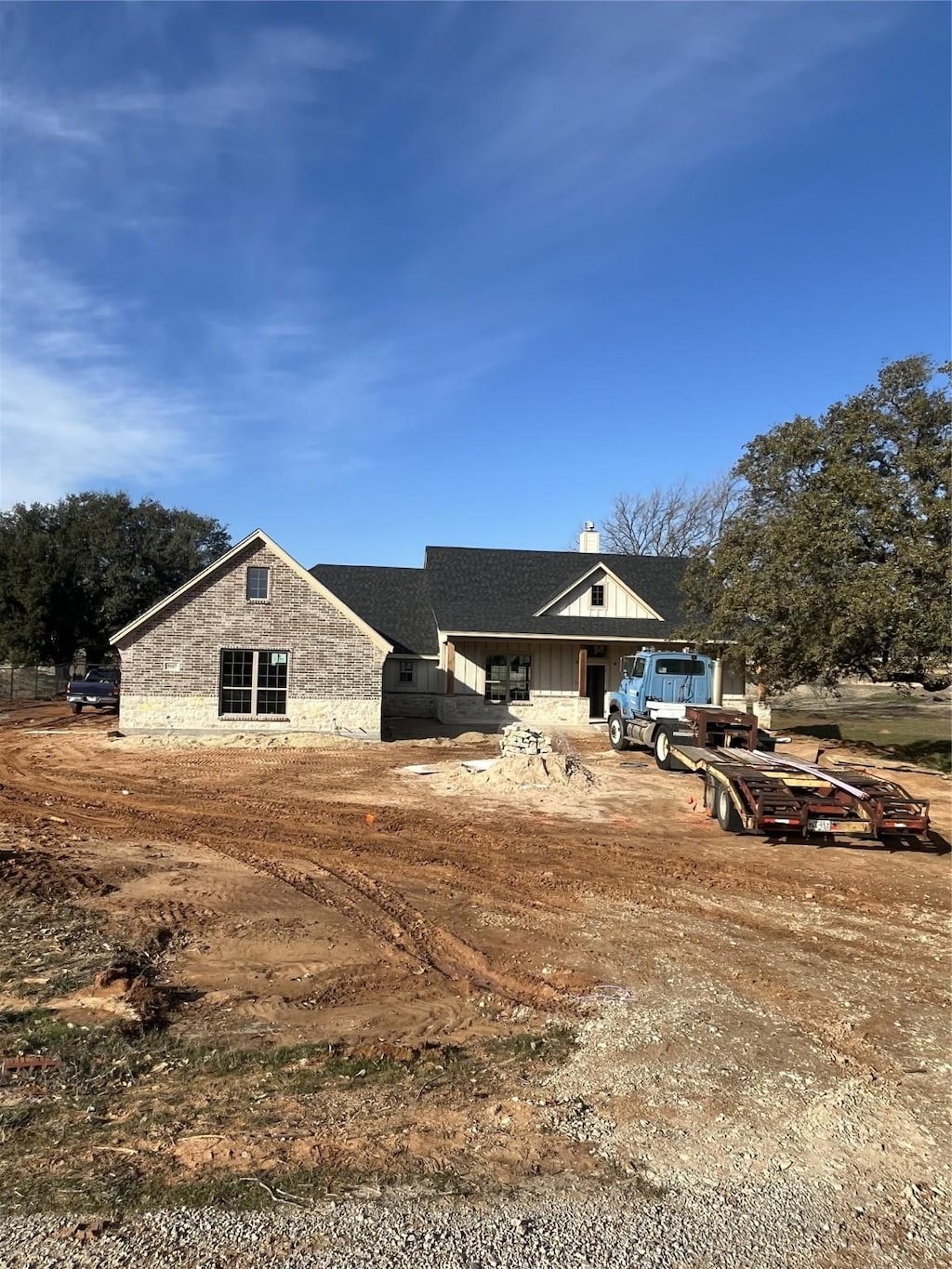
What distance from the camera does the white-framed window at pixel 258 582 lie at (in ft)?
84.8

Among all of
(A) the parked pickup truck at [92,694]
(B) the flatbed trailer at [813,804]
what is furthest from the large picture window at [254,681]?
(B) the flatbed trailer at [813,804]

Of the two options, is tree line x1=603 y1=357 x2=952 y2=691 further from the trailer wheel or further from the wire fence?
the wire fence

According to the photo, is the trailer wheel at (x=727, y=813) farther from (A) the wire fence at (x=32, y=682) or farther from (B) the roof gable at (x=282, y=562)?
(A) the wire fence at (x=32, y=682)

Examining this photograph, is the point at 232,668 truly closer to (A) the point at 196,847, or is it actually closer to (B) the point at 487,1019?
(A) the point at 196,847

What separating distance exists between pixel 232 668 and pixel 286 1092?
2198 cm

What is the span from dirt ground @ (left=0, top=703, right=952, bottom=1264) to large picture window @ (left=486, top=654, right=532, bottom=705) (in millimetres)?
15438

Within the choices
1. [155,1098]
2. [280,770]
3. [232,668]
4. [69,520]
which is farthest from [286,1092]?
[69,520]

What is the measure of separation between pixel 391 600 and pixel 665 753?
58.1ft

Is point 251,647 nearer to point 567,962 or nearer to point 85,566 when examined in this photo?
point 567,962

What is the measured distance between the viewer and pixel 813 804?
482 inches

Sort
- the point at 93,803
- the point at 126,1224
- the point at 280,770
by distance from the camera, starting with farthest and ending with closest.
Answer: the point at 280,770, the point at 93,803, the point at 126,1224

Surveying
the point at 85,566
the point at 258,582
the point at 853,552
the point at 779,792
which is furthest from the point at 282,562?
the point at 85,566

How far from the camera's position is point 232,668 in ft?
85.0

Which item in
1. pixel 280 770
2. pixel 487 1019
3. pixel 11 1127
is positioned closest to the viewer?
pixel 11 1127
